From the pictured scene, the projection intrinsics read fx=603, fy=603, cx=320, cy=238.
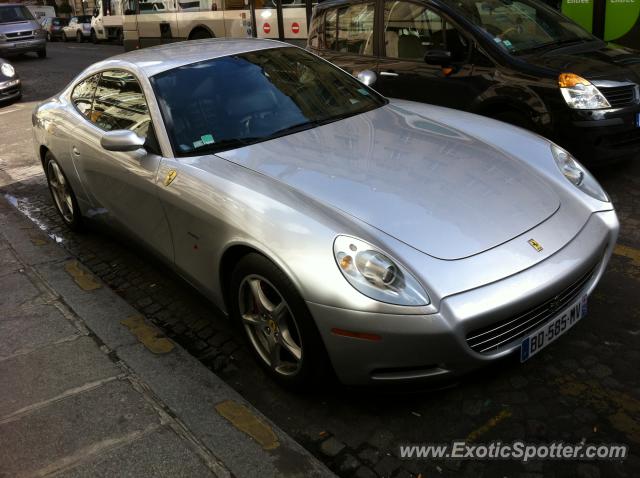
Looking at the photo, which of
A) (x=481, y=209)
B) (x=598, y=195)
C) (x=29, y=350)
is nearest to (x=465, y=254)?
(x=481, y=209)

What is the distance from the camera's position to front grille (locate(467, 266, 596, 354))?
90.0 inches

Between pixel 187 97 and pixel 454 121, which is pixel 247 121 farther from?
pixel 454 121

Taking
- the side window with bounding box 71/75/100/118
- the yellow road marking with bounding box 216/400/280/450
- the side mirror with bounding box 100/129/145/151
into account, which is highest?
the side window with bounding box 71/75/100/118

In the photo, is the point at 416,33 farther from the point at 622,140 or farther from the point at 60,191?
the point at 60,191

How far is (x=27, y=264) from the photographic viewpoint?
14.3ft

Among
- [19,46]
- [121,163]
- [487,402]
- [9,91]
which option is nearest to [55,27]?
[19,46]

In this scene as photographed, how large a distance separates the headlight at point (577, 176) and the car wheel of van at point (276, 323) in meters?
1.58

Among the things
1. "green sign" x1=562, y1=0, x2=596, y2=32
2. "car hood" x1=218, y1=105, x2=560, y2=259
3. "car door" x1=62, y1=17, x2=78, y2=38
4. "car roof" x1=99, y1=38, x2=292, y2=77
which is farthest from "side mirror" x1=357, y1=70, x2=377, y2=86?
"car door" x1=62, y1=17, x2=78, y2=38

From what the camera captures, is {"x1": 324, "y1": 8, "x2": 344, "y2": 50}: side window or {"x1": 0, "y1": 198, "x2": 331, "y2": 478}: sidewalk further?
{"x1": 324, "y1": 8, "x2": 344, "y2": 50}: side window

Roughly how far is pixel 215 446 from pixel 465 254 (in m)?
1.25

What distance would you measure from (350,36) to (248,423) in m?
4.73

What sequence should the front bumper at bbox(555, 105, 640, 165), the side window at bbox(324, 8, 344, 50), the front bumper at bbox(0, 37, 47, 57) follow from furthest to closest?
the front bumper at bbox(0, 37, 47, 57), the side window at bbox(324, 8, 344, 50), the front bumper at bbox(555, 105, 640, 165)

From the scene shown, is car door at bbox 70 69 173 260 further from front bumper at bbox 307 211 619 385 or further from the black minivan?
the black minivan

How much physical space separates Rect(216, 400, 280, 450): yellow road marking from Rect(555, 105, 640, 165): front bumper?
3407 millimetres
